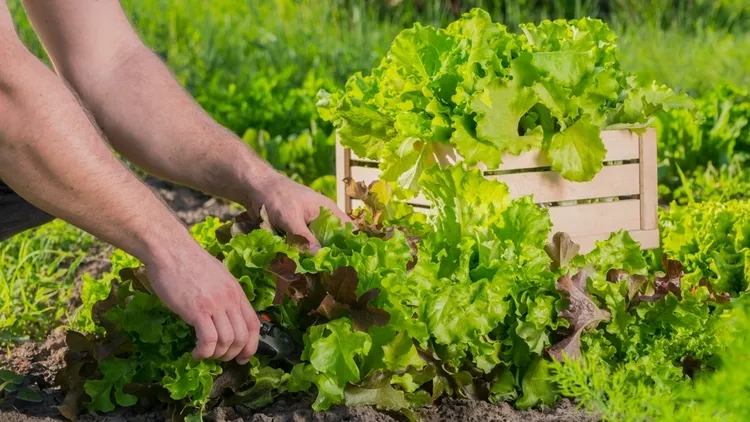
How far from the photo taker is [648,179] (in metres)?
4.17

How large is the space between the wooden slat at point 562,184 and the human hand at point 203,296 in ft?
4.19

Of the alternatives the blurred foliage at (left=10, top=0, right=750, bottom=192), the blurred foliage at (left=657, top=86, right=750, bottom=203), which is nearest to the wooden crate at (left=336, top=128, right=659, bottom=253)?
the blurred foliage at (left=657, top=86, right=750, bottom=203)

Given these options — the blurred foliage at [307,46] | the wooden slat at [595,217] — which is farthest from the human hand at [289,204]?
the blurred foliage at [307,46]

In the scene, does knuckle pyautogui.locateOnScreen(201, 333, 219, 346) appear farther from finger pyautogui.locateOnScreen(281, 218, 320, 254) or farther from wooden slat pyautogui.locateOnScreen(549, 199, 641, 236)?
wooden slat pyautogui.locateOnScreen(549, 199, 641, 236)

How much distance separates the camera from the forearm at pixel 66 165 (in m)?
2.57

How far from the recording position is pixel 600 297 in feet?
10.3

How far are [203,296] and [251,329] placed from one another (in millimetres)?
183

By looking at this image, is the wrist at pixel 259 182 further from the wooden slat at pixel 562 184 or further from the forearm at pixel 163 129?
the wooden slat at pixel 562 184

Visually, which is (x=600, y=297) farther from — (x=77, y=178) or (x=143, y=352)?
(x=77, y=178)

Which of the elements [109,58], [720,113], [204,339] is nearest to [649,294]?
[204,339]

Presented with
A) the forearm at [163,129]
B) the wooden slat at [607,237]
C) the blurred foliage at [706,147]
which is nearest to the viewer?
the forearm at [163,129]

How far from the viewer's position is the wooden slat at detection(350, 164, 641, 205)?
3793 millimetres

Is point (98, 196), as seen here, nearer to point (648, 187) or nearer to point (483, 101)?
point (483, 101)

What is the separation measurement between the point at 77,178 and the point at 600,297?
1576mm
